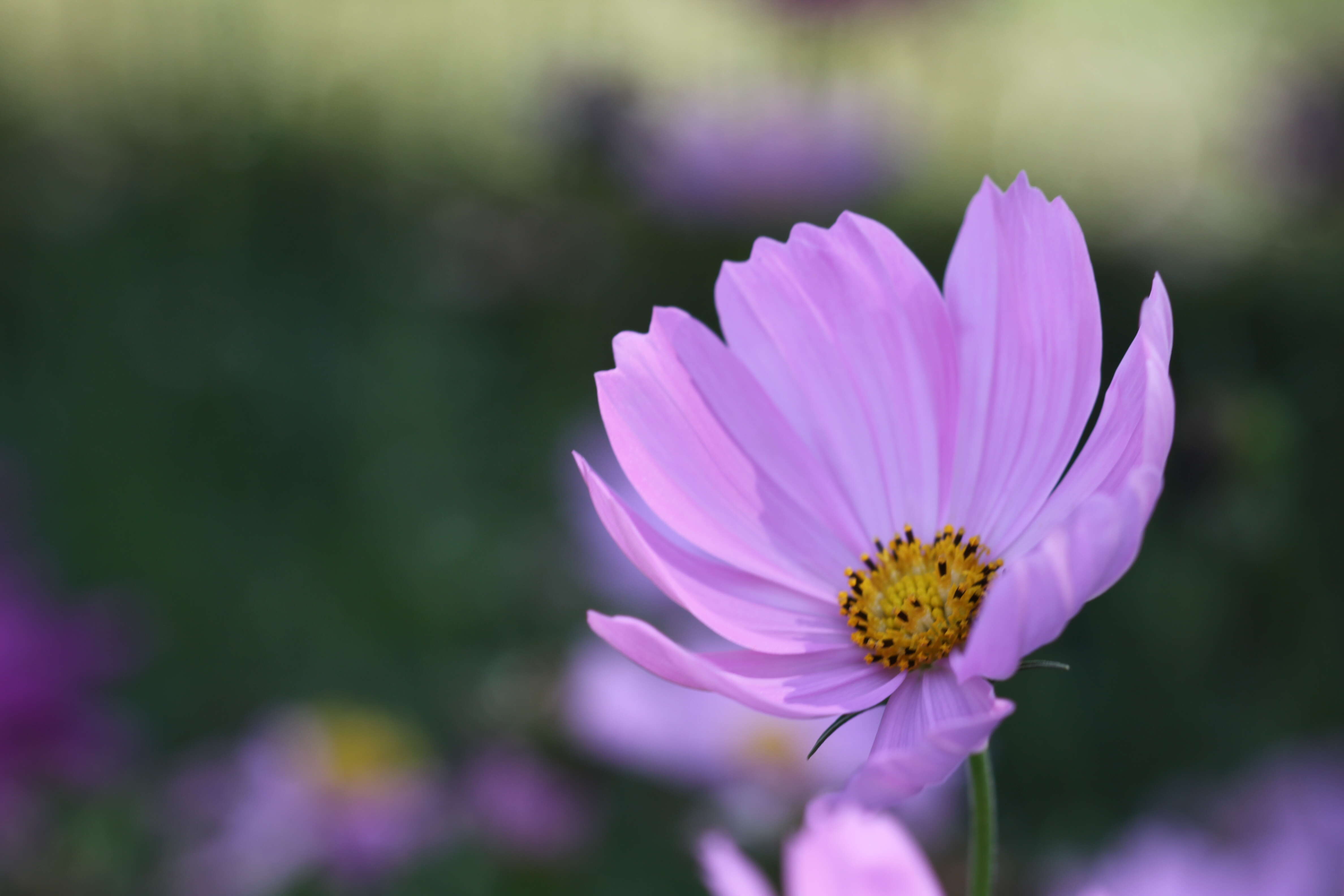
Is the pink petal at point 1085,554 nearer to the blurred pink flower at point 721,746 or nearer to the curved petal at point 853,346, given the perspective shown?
the curved petal at point 853,346

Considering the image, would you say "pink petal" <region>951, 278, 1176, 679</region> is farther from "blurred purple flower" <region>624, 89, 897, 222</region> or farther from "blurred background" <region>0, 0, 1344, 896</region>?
"blurred purple flower" <region>624, 89, 897, 222</region>

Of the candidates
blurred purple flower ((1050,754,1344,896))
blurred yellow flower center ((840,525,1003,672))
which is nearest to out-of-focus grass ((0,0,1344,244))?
blurred purple flower ((1050,754,1344,896))

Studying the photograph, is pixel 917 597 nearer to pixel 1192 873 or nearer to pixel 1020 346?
pixel 1020 346

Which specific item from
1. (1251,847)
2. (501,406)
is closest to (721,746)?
(1251,847)

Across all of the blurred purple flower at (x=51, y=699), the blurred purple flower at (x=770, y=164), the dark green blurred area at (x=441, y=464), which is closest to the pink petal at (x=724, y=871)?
the dark green blurred area at (x=441, y=464)

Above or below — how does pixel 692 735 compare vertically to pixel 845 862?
below

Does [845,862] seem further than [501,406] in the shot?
No

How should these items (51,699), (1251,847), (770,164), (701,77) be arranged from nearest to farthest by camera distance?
(1251,847), (51,699), (770,164), (701,77)

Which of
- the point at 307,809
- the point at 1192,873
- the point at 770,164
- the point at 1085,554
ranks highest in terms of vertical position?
the point at 1085,554
